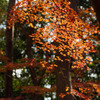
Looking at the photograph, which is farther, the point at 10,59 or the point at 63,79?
the point at 10,59

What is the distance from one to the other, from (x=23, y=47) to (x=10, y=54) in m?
3.05

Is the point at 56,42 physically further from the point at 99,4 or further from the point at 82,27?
the point at 99,4

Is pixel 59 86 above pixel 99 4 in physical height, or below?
below

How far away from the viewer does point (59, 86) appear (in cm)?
588

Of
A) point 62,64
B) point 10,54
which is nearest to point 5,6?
point 10,54

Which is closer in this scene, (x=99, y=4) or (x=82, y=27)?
(x=99, y=4)

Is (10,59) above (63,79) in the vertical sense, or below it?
above

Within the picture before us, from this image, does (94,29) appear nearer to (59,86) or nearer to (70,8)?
(70,8)

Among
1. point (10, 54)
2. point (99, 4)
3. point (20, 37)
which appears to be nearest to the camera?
point (99, 4)

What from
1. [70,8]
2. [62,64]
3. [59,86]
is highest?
[70,8]

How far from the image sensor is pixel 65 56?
19.6 feet

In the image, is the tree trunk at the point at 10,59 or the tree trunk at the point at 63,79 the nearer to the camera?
the tree trunk at the point at 63,79

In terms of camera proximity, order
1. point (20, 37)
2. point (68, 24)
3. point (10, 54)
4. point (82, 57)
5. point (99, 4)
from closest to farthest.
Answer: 1. point (99, 4)
2. point (68, 24)
3. point (82, 57)
4. point (10, 54)
5. point (20, 37)

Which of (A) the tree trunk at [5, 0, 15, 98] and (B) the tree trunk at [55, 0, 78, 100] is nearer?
(B) the tree trunk at [55, 0, 78, 100]
